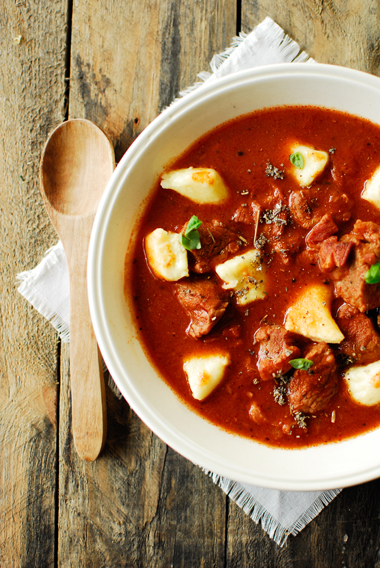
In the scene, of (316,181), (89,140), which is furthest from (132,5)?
(316,181)

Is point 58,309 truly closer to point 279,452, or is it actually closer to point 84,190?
point 84,190

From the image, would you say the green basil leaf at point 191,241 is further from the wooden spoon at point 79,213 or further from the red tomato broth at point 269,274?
the wooden spoon at point 79,213

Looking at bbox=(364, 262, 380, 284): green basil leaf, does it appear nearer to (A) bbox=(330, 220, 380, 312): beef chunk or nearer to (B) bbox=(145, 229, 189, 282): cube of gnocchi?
(A) bbox=(330, 220, 380, 312): beef chunk

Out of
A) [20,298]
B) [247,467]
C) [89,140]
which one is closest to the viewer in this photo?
[247,467]

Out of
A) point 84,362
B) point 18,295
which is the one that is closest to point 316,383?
point 84,362

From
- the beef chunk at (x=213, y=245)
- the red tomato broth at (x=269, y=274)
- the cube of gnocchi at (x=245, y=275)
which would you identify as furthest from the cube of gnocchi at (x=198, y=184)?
the cube of gnocchi at (x=245, y=275)

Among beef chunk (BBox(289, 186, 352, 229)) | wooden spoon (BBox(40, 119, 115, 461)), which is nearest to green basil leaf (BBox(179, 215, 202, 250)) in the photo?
beef chunk (BBox(289, 186, 352, 229))
